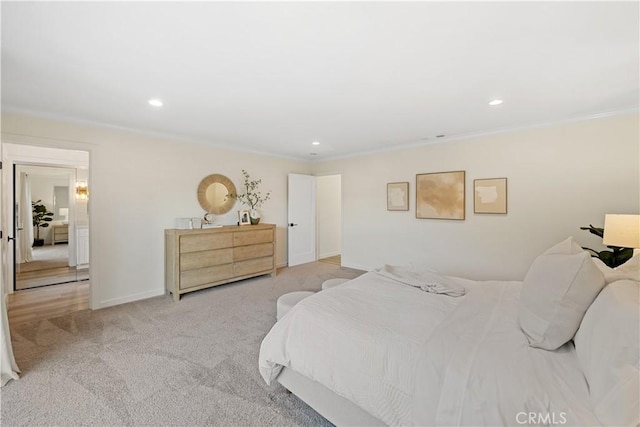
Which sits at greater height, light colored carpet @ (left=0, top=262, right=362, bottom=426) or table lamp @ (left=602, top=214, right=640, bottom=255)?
table lamp @ (left=602, top=214, right=640, bottom=255)

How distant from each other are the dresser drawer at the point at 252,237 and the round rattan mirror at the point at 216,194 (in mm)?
607

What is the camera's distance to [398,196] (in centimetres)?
479

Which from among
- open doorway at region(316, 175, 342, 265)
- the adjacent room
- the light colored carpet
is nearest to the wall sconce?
the adjacent room

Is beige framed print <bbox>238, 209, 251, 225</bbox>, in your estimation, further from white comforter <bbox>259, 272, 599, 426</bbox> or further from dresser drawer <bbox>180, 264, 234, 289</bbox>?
white comforter <bbox>259, 272, 599, 426</bbox>

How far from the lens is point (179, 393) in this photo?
6.16 feet

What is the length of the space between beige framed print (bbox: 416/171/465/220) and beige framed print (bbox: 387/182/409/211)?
0.21m

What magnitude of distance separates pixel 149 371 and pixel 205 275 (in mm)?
1855

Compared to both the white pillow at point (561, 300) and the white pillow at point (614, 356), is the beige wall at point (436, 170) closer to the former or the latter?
the white pillow at point (561, 300)

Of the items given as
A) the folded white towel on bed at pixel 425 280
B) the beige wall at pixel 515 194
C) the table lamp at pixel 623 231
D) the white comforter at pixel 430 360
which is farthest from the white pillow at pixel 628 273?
the beige wall at pixel 515 194

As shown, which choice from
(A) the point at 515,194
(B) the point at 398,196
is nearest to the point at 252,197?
(B) the point at 398,196

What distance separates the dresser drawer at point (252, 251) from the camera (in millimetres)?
4305

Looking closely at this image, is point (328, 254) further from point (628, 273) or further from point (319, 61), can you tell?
point (628, 273)

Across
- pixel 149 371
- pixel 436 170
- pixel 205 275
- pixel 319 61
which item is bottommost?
pixel 149 371

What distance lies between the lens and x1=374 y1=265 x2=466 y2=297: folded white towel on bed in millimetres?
2112
